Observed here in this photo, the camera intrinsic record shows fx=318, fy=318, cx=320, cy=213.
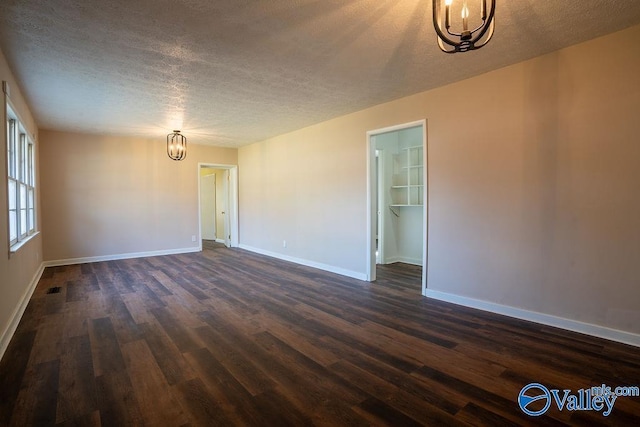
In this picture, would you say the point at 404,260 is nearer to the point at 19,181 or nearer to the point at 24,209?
the point at 19,181

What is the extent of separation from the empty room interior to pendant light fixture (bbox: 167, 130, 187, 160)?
2.34ft

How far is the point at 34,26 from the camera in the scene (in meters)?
2.39

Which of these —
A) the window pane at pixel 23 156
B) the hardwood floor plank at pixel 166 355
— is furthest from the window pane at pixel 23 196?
the hardwood floor plank at pixel 166 355

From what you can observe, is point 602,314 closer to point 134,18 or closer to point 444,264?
point 444,264

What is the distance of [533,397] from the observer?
1.93 m

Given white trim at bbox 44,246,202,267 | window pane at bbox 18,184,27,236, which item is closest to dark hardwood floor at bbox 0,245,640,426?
window pane at bbox 18,184,27,236

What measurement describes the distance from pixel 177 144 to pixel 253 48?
412 cm

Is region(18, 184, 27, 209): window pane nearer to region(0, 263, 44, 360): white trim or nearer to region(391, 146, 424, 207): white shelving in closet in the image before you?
region(0, 263, 44, 360): white trim

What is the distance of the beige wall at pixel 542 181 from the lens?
261cm

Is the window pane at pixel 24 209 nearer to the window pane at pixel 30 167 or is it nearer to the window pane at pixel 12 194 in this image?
the window pane at pixel 30 167

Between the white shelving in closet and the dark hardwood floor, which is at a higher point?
the white shelving in closet

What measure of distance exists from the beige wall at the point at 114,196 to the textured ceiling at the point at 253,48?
6.03 feet

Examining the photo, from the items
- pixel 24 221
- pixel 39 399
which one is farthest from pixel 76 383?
pixel 24 221
